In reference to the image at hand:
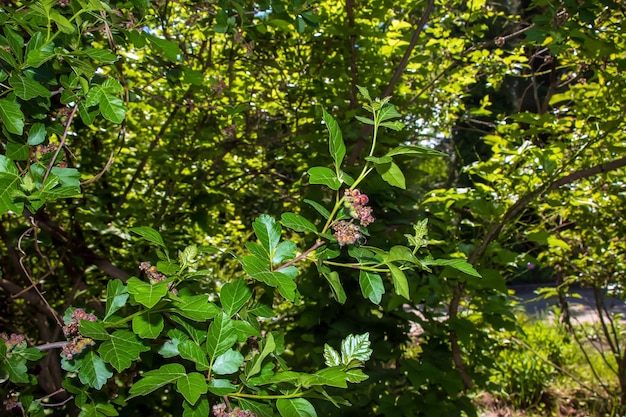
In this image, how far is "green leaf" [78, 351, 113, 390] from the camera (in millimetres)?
939

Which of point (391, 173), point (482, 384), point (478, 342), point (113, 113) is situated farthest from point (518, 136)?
point (113, 113)

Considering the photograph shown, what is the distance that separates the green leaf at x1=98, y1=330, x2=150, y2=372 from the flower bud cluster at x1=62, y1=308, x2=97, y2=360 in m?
0.06

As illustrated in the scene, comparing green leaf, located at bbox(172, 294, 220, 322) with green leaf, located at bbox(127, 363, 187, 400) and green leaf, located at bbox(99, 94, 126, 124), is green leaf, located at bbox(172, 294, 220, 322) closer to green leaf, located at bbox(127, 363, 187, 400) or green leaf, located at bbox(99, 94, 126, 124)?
green leaf, located at bbox(127, 363, 187, 400)

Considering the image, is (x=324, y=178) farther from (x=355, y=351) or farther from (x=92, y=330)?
(x=92, y=330)

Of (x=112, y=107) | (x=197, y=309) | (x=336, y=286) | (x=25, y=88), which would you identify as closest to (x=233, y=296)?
(x=197, y=309)

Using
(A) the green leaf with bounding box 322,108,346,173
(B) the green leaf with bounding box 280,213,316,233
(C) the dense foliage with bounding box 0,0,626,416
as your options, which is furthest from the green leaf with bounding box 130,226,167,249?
(A) the green leaf with bounding box 322,108,346,173

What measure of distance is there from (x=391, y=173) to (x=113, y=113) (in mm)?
531

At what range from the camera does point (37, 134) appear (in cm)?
108

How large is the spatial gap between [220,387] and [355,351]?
0.80ft

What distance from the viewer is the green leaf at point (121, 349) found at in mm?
870

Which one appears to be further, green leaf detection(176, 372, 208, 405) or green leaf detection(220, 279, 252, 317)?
green leaf detection(220, 279, 252, 317)

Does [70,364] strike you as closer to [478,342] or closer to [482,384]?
[478,342]

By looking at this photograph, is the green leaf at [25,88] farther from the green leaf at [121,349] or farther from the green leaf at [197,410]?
the green leaf at [197,410]

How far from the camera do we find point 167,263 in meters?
0.90
